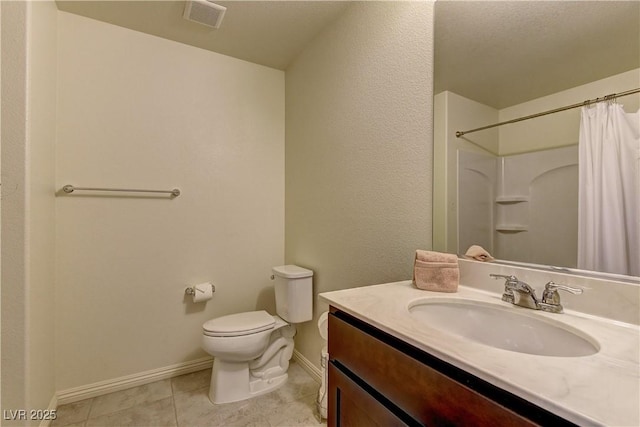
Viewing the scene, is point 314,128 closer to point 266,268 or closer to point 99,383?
point 266,268

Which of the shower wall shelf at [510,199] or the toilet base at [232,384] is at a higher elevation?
the shower wall shelf at [510,199]

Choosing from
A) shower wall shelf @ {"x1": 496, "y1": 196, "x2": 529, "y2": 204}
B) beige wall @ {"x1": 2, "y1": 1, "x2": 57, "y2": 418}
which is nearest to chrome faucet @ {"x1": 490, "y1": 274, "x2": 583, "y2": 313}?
shower wall shelf @ {"x1": 496, "y1": 196, "x2": 529, "y2": 204}

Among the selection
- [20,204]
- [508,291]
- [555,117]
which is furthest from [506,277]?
[20,204]

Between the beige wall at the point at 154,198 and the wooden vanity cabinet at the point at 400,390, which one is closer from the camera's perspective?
the wooden vanity cabinet at the point at 400,390

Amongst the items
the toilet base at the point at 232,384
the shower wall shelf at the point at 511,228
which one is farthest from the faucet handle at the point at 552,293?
the toilet base at the point at 232,384

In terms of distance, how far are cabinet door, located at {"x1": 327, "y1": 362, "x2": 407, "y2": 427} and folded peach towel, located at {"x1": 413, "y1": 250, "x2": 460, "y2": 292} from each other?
43cm

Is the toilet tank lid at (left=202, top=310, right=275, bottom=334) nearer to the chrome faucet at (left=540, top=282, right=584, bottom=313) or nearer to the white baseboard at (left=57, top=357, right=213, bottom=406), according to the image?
the white baseboard at (left=57, top=357, right=213, bottom=406)

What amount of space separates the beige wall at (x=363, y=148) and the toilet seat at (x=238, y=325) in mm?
362

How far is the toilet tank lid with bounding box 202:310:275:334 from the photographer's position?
1.61 meters

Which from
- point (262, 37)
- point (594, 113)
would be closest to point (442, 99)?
point (594, 113)

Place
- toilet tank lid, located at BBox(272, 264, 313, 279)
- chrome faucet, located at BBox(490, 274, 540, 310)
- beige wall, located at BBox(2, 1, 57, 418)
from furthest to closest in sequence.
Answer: toilet tank lid, located at BBox(272, 264, 313, 279) < beige wall, located at BBox(2, 1, 57, 418) < chrome faucet, located at BBox(490, 274, 540, 310)

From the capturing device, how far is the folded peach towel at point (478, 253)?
101 centimetres

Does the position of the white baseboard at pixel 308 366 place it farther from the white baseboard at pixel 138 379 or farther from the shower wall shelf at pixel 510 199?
the shower wall shelf at pixel 510 199

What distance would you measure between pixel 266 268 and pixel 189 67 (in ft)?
5.17
